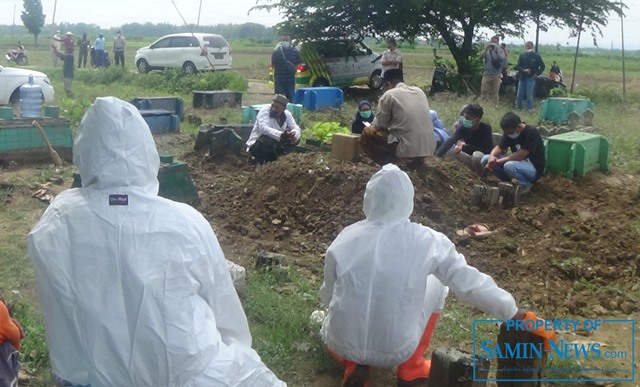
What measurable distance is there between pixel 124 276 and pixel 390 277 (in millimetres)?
1493

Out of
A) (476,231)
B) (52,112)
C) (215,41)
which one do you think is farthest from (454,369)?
(215,41)

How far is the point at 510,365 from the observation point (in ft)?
12.3

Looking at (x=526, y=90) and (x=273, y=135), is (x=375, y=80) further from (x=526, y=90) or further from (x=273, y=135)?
(x=273, y=135)

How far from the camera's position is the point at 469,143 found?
902 cm

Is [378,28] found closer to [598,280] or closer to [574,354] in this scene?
[598,280]

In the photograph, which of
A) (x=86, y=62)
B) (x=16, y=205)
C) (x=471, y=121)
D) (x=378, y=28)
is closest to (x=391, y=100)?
(x=471, y=121)

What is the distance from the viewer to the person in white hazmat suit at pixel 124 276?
8.52ft

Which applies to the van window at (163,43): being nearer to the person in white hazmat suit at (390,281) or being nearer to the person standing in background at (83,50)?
the person standing in background at (83,50)

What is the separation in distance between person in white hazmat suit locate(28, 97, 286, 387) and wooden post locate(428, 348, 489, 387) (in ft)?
3.62

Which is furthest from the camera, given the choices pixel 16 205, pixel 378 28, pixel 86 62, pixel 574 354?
pixel 86 62

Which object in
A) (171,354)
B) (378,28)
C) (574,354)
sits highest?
(378,28)

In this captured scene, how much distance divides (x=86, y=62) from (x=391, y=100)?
2058cm

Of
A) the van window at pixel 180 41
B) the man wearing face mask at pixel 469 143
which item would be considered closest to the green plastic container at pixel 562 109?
the man wearing face mask at pixel 469 143

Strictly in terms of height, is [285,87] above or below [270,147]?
above
